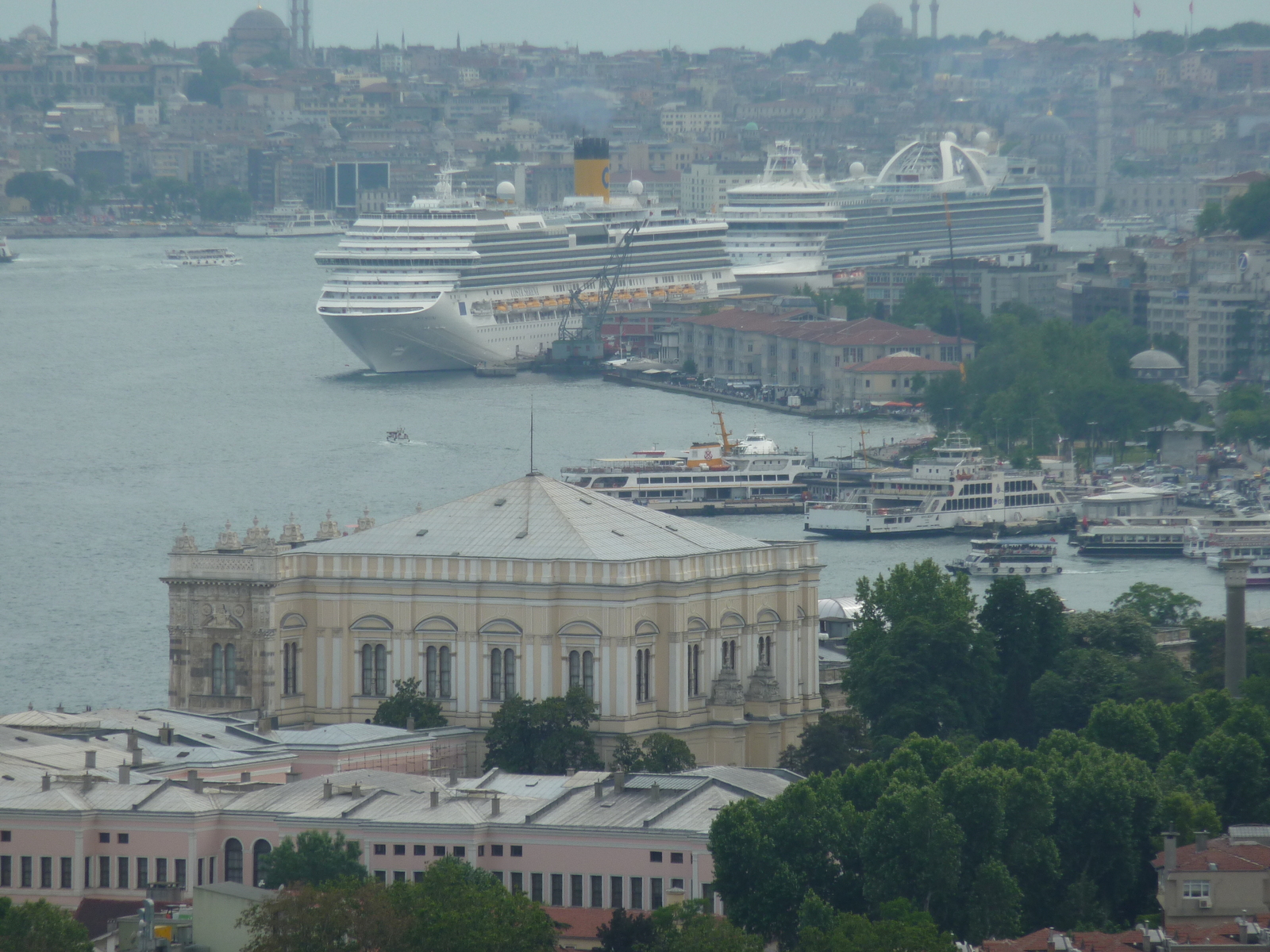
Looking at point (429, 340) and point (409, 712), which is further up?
point (409, 712)

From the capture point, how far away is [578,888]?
3566 centimetres

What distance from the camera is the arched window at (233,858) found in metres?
36.7

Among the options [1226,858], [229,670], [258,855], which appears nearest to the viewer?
[1226,858]

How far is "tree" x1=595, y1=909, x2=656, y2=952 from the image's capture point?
32688 mm

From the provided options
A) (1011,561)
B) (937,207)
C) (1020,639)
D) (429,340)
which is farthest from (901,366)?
(1020,639)

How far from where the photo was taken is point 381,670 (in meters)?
44.1

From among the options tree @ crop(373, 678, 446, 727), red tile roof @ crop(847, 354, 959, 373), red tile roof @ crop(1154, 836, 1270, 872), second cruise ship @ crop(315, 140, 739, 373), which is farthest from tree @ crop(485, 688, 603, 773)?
second cruise ship @ crop(315, 140, 739, 373)

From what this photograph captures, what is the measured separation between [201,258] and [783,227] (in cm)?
2509

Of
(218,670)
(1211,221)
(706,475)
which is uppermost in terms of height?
(1211,221)

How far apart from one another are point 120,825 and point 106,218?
147 meters

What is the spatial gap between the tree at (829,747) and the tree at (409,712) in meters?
3.72

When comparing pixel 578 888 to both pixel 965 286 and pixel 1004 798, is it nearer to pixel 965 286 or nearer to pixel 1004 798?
pixel 1004 798

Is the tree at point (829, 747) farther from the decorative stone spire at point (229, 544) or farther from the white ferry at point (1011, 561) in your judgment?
the white ferry at point (1011, 561)

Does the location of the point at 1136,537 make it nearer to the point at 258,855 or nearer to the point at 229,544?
the point at 229,544
